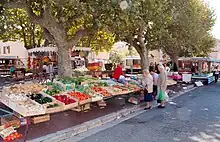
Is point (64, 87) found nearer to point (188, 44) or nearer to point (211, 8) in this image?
point (188, 44)

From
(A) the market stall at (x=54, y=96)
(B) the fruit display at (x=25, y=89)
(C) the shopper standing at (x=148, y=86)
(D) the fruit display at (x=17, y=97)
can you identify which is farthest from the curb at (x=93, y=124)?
(B) the fruit display at (x=25, y=89)

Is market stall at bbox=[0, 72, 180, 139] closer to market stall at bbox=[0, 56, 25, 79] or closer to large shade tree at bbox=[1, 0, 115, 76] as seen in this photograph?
large shade tree at bbox=[1, 0, 115, 76]

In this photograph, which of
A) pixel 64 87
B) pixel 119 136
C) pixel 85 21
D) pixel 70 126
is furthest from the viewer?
pixel 85 21

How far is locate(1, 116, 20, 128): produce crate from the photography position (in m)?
7.14

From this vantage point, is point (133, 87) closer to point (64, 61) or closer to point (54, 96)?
point (64, 61)

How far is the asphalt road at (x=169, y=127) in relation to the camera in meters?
6.96

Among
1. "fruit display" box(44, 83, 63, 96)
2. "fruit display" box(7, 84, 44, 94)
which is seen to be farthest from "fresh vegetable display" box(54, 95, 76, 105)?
"fruit display" box(7, 84, 44, 94)

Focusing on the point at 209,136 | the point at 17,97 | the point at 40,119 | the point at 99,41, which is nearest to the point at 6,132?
the point at 17,97

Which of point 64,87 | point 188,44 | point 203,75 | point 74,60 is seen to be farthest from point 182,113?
point 74,60

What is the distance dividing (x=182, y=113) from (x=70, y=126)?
4659 mm

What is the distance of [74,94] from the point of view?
9.35m

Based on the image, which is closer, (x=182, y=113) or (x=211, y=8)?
(x=182, y=113)

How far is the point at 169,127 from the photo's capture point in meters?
8.09

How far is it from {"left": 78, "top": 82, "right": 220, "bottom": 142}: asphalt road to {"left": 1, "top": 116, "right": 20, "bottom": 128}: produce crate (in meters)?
2.01
